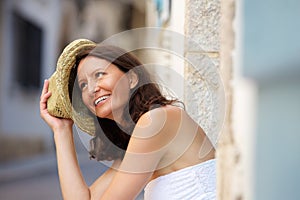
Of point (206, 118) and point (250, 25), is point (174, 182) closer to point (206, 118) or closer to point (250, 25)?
point (206, 118)

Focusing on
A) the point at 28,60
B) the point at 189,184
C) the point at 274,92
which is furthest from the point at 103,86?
the point at 28,60

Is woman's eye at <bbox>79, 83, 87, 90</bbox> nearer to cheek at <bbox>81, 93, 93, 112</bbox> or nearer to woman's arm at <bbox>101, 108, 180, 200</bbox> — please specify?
cheek at <bbox>81, 93, 93, 112</bbox>

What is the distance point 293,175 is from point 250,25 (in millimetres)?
276

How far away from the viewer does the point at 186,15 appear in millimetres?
2803

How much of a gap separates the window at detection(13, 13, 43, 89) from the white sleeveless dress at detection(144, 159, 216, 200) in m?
14.4

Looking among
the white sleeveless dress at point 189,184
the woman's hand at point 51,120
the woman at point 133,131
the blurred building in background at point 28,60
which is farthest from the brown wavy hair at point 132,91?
the blurred building in background at point 28,60

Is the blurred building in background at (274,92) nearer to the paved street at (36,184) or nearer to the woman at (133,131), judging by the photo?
the woman at (133,131)

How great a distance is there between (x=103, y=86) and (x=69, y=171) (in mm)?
322

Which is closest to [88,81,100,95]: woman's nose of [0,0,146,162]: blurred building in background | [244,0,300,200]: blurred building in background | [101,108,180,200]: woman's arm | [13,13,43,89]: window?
[101,108,180,200]: woman's arm

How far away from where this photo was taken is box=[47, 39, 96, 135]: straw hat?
254 centimetres

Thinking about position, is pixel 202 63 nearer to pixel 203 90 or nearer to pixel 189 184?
pixel 203 90

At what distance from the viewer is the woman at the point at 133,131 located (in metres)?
2.26

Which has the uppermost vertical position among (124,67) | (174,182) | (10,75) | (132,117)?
(124,67)

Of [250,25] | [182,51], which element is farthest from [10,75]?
[250,25]
